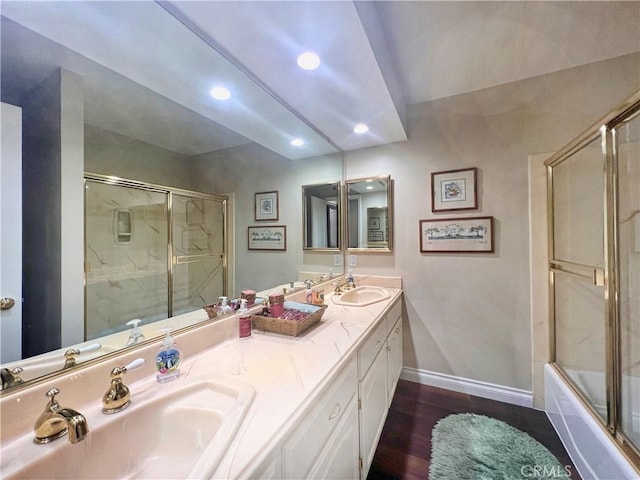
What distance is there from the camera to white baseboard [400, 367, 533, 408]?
1.90 metres

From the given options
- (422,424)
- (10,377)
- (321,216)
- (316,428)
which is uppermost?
(321,216)

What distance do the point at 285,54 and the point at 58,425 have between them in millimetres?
1568

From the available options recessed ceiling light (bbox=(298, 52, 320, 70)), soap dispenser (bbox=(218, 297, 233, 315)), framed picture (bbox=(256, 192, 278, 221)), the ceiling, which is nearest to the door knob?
the ceiling

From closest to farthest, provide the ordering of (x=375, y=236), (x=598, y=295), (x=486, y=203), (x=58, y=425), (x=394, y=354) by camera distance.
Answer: (x=58, y=425), (x=598, y=295), (x=394, y=354), (x=486, y=203), (x=375, y=236)

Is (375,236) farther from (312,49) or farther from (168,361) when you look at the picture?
(168,361)

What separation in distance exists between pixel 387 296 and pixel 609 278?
1.21 metres

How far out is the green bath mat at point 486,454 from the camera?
134 centimetres

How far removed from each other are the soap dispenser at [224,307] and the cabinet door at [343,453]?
2.35 feet

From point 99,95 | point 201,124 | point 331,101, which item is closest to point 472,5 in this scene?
point 331,101

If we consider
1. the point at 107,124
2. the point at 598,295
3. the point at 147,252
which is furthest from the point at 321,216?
the point at 598,295

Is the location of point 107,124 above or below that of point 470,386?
above

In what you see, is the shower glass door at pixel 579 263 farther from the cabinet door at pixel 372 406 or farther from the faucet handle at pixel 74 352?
the faucet handle at pixel 74 352

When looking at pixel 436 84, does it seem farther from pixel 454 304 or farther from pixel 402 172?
pixel 454 304

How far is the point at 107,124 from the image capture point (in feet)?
2.89
